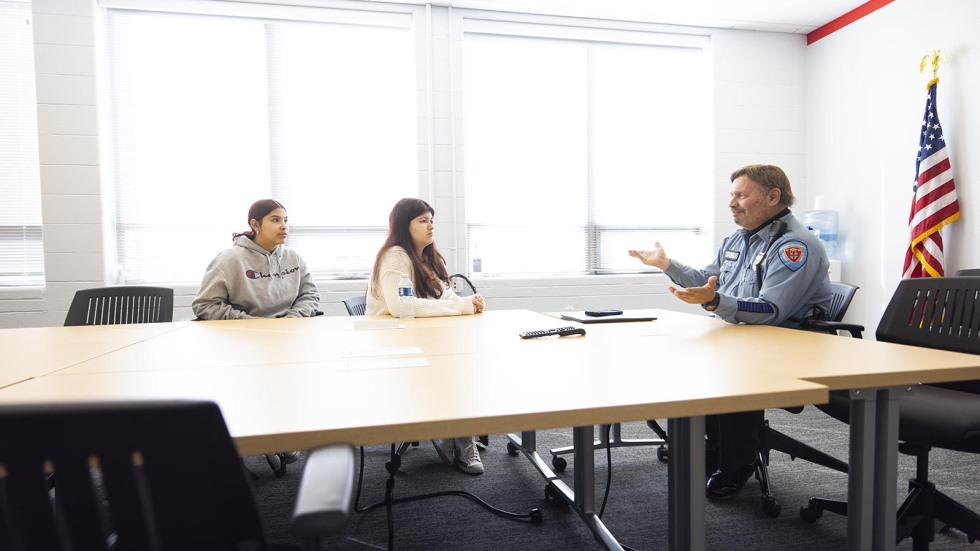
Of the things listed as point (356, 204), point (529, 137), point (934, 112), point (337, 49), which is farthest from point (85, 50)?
point (934, 112)

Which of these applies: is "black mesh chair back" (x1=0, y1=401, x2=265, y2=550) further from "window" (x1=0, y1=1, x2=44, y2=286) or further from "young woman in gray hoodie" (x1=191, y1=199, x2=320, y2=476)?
"window" (x1=0, y1=1, x2=44, y2=286)

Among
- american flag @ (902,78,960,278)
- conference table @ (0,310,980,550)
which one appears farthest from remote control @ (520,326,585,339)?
american flag @ (902,78,960,278)

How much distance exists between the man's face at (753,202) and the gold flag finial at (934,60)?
7.30 ft

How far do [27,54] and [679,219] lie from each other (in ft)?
16.5

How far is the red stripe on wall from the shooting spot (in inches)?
153

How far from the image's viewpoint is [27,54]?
11.7ft

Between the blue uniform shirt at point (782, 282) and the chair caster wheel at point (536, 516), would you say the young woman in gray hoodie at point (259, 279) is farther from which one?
the blue uniform shirt at point (782, 282)

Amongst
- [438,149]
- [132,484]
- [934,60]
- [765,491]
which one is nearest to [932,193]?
[934,60]

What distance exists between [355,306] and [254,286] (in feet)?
1.77

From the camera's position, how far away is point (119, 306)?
2.52 m

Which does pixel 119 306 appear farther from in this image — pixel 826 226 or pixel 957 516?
pixel 826 226

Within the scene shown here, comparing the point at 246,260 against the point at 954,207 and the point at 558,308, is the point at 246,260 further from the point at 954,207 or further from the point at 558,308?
the point at 954,207

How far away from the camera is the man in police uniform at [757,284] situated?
201 cm

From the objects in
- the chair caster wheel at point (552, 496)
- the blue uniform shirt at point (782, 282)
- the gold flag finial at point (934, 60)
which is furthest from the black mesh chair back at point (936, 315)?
the gold flag finial at point (934, 60)
